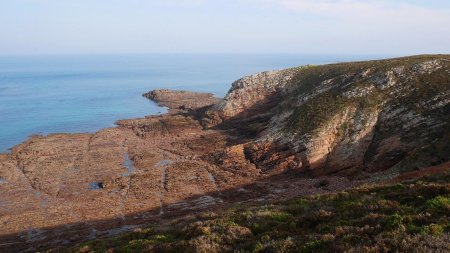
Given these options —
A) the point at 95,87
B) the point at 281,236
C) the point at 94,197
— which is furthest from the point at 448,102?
the point at 95,87

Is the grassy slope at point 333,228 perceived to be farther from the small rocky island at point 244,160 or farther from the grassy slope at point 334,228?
the small rocky island at point 244,160

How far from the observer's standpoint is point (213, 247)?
642 inches

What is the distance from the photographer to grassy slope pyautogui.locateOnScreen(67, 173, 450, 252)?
45.3 ft

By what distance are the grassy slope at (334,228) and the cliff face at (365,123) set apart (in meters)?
23.6

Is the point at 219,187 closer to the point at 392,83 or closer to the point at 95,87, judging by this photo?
the point at 392,83

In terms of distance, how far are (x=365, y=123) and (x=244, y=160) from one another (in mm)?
18412

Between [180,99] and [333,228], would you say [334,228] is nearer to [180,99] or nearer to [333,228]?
A: [333,228]

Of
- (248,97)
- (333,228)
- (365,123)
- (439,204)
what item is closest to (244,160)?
(365,123)

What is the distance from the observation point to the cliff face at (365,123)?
1913 inches

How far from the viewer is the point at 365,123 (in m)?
55.1

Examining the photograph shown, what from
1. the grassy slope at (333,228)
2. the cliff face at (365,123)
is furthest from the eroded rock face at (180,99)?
the grassy slope at (333,228)

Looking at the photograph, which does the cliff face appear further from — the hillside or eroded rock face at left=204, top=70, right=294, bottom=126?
the hillside

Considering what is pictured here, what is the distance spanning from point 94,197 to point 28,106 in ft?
290

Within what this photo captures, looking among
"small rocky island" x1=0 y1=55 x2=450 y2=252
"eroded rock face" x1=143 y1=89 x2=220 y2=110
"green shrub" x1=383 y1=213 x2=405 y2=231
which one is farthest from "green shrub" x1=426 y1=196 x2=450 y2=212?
"eroded rock face" x1=143 y1=89 x2=220 y2=110
